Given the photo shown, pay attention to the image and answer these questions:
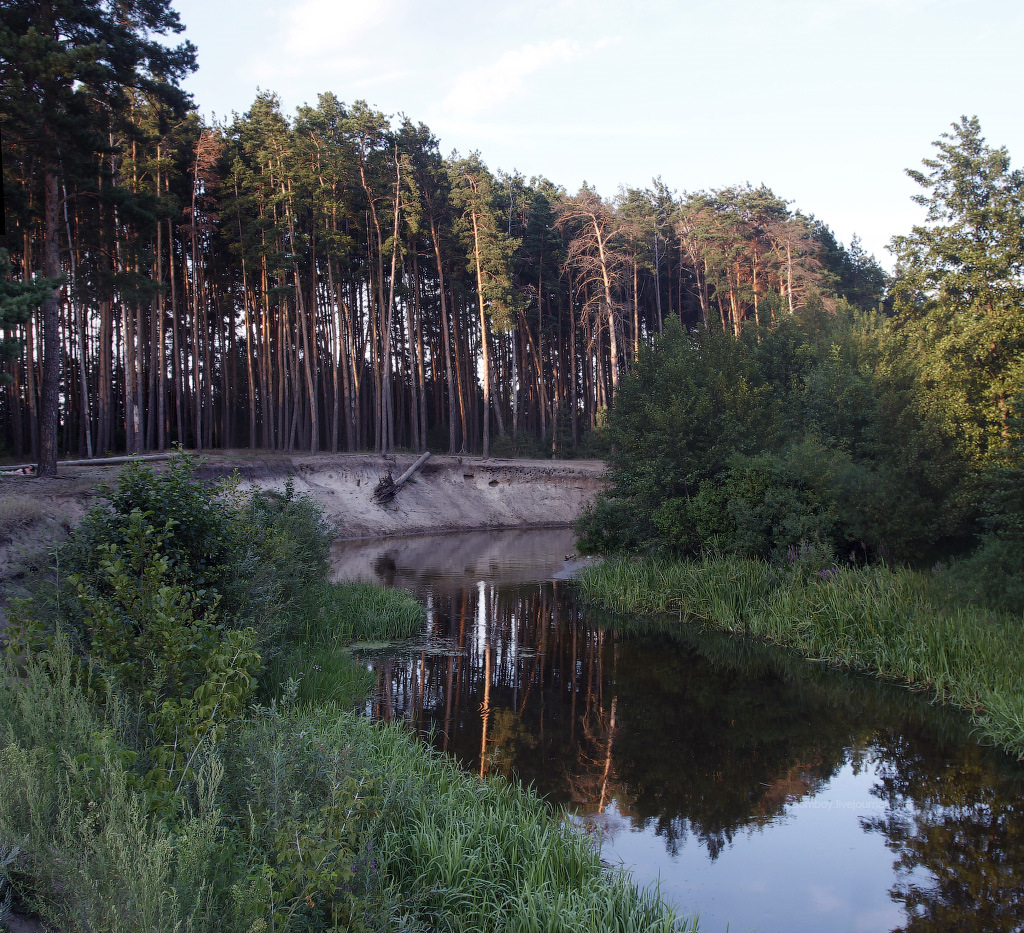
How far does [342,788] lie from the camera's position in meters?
4.52

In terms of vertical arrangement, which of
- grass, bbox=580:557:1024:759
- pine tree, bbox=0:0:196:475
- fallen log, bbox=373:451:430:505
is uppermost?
pine tree, bbox=0:0:196:475

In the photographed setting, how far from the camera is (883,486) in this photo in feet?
54.7

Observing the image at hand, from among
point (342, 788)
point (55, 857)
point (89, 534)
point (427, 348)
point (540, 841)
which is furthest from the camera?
point (427, 348)

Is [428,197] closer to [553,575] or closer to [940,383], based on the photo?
[553,575]

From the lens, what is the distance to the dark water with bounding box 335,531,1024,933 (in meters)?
6.68

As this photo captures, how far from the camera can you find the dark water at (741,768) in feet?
21.9

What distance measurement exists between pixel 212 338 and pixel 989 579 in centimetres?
4608

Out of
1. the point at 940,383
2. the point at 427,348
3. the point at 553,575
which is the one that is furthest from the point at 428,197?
the point at 940,383

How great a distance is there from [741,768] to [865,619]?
604 centimetres

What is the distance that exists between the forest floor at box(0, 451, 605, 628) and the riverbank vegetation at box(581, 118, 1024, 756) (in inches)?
195

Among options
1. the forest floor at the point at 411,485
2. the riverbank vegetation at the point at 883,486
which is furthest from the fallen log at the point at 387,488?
the riverbank vegetation at the point at 883,486

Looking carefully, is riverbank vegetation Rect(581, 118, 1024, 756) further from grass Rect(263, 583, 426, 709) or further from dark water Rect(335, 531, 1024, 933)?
grass Rect(263, 583, 426, 709)

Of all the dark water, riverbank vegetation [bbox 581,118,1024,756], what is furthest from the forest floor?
the dark water

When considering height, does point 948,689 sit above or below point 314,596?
below
